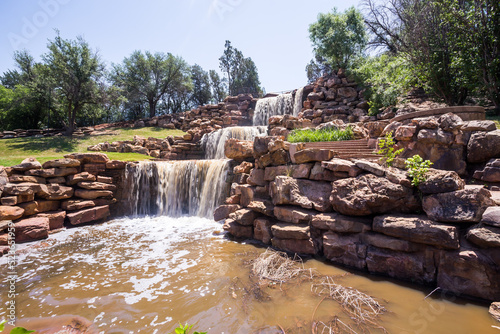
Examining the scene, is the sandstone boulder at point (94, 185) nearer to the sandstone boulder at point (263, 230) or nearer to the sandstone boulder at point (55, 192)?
the sandstone boulder at point (55, 192)

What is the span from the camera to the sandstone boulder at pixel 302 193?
4906 mm

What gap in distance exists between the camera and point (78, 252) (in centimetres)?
574

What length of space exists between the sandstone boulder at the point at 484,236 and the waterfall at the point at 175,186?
22.8 feet

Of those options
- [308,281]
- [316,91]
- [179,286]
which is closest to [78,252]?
[179,286]

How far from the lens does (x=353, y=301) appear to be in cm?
317

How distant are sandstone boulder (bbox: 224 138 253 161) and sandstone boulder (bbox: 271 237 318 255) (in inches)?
151

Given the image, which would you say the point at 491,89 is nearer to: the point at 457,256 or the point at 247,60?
the point at 457,256

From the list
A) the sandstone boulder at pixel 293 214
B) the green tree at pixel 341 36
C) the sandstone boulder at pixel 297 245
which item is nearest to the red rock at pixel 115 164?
the sandstone boulder at pixel 293 214

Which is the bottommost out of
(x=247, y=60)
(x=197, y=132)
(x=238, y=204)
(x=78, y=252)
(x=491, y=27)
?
(x=78, y=252)

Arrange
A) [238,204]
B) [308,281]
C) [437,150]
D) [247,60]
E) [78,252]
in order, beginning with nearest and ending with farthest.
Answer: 1. [308,281]
2. [437,150]
3. [78,252]
4. [238,204]
5. [247,60]

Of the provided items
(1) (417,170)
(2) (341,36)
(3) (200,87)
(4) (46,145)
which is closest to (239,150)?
(1) (417,170)

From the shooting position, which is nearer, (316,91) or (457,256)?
(457,256)

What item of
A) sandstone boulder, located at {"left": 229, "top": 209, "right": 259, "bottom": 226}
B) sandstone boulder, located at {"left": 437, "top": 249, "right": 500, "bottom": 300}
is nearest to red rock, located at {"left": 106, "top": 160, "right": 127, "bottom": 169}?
sandstone boulder, located at {"left": 229, "top": 209, "right": 259, "bottom": 226}

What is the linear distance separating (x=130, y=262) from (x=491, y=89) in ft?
39.8
